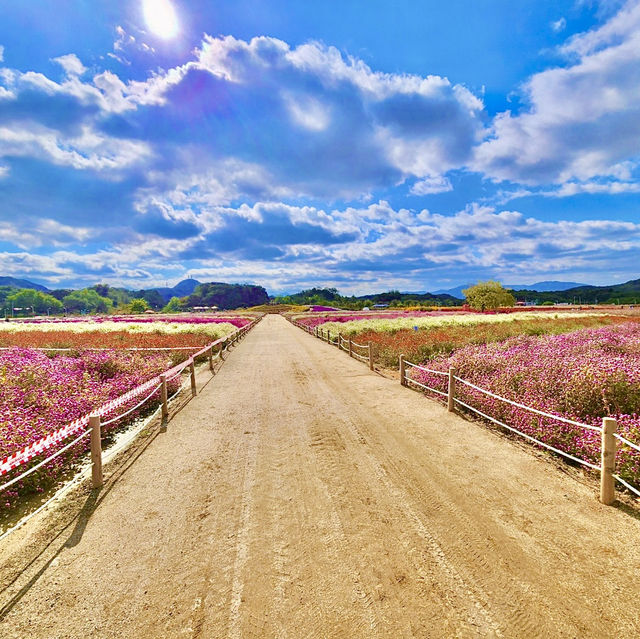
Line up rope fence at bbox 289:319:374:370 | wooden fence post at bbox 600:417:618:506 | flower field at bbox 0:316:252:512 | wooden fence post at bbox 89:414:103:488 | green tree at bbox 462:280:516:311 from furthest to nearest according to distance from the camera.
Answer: green tree at bbox 462:280:516:311
rope fence at bbox 289:319:374:370
flower field at bbox 0:316:252:512
wooden fence post at bbox 89:414:103:488
wooden fence post at bbox 600:417:618:506

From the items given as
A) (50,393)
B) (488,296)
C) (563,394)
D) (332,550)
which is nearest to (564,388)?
(563,394)

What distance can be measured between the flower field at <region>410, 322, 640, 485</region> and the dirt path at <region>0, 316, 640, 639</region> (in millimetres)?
737

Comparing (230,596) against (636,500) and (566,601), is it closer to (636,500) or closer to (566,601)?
(566,601)

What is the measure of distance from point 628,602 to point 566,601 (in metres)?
0.56

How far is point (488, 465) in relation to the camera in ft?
19.6

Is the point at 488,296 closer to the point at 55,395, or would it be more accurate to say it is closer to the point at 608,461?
the point at 608,461

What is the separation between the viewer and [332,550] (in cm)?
384

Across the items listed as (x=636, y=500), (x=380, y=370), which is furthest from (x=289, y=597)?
(x=380, y=370)

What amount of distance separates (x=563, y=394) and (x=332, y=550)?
6667 mm

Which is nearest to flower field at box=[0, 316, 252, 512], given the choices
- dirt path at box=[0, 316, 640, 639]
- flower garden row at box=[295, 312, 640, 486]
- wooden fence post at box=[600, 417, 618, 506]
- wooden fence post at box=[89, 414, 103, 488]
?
wooden fence post at box=[89, 414, 103, 488]

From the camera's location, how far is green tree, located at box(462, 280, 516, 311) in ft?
192

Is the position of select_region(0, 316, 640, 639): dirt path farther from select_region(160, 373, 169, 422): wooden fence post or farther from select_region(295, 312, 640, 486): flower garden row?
select_region(160, 373, 169, 422): wooden fence post

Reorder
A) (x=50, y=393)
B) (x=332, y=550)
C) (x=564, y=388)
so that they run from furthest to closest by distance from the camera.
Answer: (x=50, y=393)
(x=564, y=388)
(x=332, y=550)

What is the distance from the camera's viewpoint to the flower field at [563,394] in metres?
5.98
